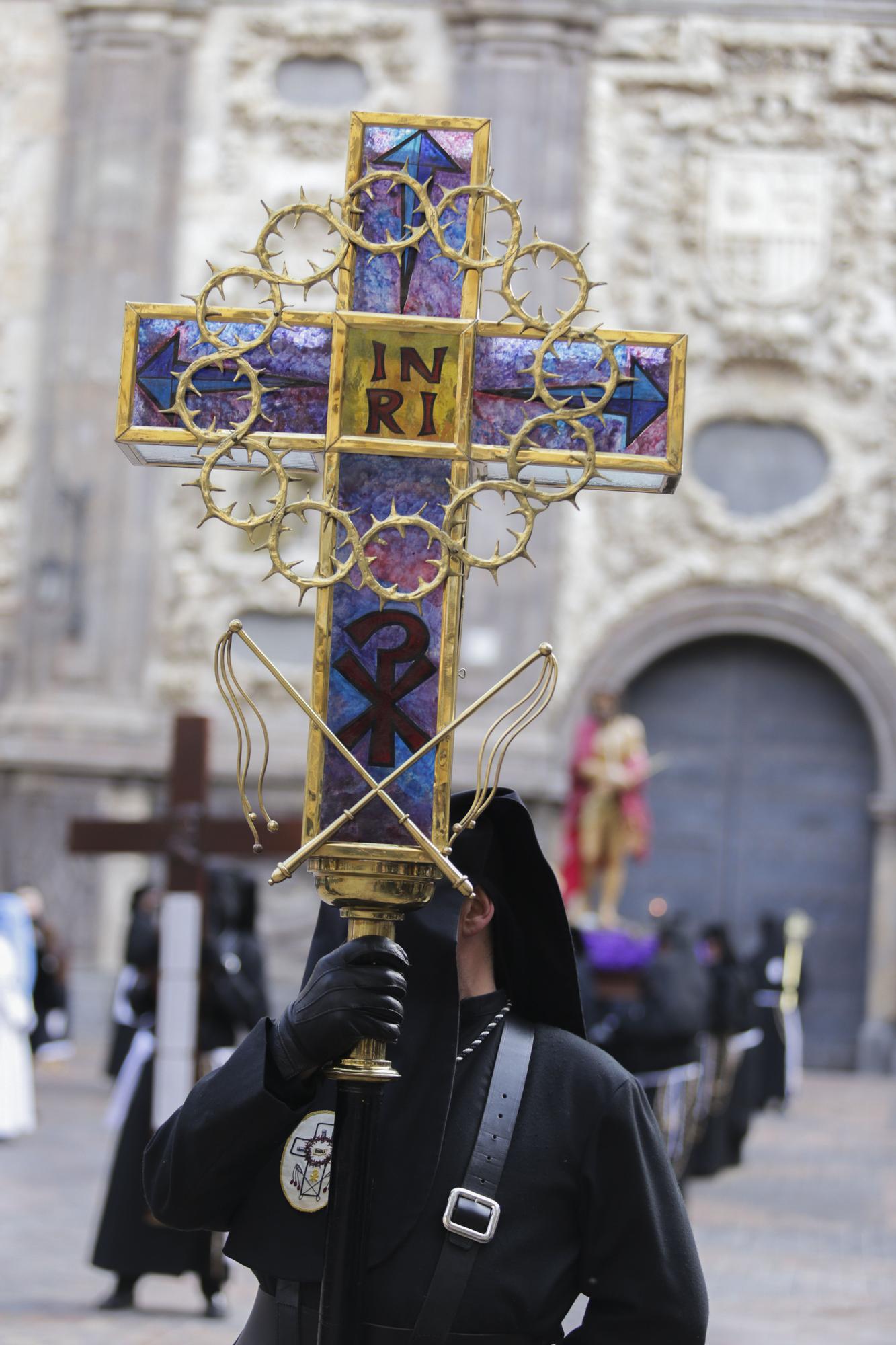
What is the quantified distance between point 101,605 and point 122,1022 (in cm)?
631

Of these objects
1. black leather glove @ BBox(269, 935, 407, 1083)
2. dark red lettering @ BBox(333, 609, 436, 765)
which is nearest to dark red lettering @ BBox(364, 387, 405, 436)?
dark red lettering @ BBox(333, 609, 436, 765)

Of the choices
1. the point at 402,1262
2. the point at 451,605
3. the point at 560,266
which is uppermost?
the point at 560,266

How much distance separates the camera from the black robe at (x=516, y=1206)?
119 inches

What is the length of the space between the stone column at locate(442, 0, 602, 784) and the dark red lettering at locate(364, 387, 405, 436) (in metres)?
16.6

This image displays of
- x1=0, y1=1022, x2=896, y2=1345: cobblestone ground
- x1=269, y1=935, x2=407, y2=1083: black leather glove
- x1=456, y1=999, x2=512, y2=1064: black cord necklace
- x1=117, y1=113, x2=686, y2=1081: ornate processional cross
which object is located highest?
x1=117, y1=113, x2=686, y2=1081: ornate processional cross

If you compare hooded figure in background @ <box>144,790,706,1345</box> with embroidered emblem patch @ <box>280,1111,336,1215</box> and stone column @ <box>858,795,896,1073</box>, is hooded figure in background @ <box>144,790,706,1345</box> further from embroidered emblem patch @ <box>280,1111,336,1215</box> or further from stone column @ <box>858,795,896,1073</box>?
stone column @ <box>858,795,896,1073</box>

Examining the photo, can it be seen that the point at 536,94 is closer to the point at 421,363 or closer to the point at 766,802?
the point at 766,802

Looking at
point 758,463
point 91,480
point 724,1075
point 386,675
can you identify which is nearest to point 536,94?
point 758,463

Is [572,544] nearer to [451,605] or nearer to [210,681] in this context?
[210,681]

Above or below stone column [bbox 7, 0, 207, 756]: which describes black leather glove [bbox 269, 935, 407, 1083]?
below

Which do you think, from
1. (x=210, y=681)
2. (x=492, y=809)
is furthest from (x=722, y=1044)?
(x=492, y=809)

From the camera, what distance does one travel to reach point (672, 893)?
20734mm

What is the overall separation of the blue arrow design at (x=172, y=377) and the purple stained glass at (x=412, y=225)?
0.72 ft

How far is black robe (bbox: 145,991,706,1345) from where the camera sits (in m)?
3.02
